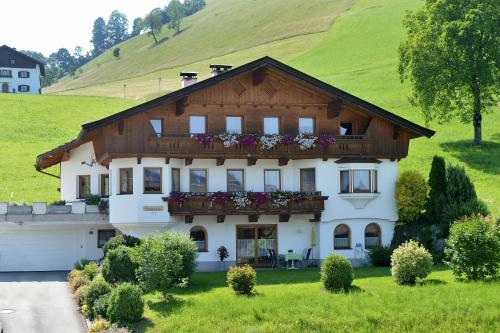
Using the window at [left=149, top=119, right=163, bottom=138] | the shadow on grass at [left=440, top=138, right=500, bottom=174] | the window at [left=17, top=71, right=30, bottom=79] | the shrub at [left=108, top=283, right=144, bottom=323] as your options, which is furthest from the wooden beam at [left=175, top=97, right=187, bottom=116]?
the window at [left=17, top=71, right=30, bottom=79]

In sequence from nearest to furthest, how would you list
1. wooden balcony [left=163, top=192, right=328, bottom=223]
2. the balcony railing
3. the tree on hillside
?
wooden balcony [left=163, top=192, right=328, bottom=223] → the balcony railing → the tree on hillside

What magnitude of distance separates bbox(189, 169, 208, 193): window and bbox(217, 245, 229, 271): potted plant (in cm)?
300

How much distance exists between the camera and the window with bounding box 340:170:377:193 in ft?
131

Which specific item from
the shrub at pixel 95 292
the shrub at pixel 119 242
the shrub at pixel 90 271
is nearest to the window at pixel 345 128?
the shrub at pixel 119 242

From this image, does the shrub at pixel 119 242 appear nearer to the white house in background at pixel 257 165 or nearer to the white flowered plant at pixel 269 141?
the white house in background at pixel 257 165

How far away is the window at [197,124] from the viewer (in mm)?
38719

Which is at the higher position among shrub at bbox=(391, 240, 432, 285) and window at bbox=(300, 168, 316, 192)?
window at bbox=(300, 168, 316, 192)

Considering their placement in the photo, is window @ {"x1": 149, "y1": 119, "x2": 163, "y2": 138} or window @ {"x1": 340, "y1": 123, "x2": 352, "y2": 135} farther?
window @ {"x1": 340, "y1": 123, "x2": 352, "y2": 135}

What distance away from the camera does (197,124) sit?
38781mm

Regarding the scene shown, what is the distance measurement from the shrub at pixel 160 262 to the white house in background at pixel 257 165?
24.4ft

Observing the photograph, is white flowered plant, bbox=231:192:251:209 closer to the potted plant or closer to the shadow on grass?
the potted plant

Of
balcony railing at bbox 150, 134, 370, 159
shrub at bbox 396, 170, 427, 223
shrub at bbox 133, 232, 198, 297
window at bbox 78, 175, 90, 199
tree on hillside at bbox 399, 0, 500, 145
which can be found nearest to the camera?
shrub at bbox 133, 232, 198, 297

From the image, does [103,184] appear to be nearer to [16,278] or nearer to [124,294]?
[16,278]

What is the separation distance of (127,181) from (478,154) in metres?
30.0
